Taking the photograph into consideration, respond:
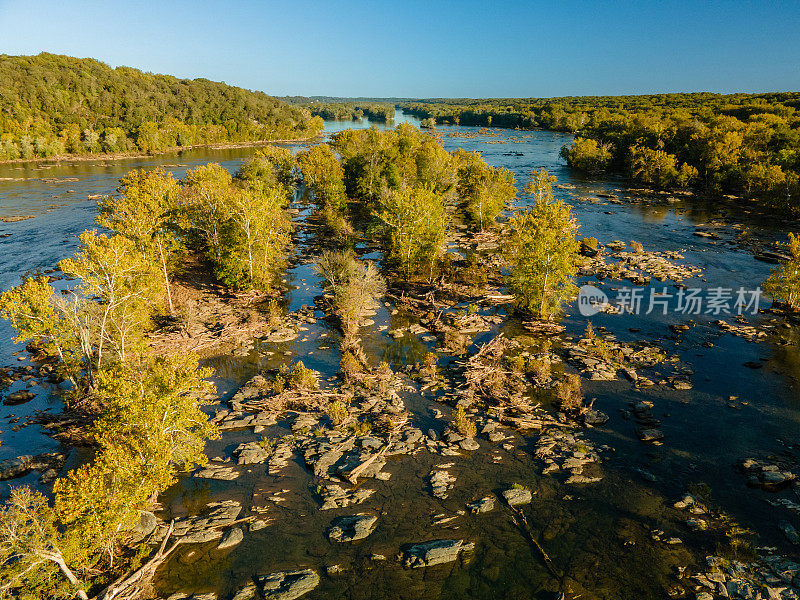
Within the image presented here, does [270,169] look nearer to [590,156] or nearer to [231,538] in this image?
[231,538]

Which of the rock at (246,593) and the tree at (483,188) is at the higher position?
the tree at (483,188)

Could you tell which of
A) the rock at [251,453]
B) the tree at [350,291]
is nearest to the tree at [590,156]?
the tree at [350,291]

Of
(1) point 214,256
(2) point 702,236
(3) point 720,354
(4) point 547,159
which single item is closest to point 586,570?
(3) point 720,354

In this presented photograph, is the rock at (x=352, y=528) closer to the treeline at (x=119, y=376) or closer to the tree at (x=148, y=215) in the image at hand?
the treeline at (x=119, y=376)

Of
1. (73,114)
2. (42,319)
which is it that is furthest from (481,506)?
(73,114)

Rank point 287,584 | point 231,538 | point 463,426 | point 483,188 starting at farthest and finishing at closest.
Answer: point 483,188
point 463,426
point 231,538
point 287,584

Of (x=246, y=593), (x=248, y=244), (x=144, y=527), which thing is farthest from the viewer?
(x=248, y=244)
